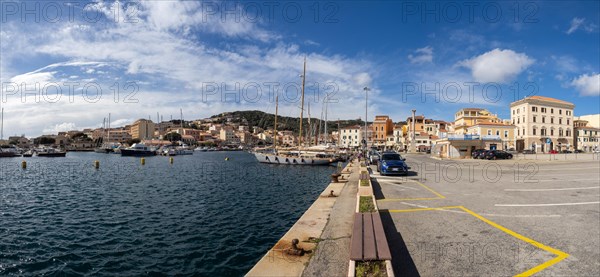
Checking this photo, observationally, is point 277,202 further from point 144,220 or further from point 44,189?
point 44,189

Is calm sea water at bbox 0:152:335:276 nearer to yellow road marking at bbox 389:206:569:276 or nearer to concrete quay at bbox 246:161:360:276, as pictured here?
concrete quay at bbox 246:161:360:276

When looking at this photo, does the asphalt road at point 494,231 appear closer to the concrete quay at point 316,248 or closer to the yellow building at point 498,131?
the concrete quay at point 316,248

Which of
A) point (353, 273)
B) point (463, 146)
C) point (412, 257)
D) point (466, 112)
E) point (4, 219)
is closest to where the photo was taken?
point (353, 273)

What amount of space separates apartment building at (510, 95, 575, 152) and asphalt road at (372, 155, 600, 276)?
6761 centimetres

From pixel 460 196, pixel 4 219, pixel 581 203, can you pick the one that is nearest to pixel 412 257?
pixel 460 196

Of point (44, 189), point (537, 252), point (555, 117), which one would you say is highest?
point (555, 117)

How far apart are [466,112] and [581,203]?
83.5 meters

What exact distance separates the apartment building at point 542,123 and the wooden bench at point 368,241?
8025cm

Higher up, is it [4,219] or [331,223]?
[331,223]

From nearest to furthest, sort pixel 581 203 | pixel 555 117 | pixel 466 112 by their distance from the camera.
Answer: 1. pixel 581 203
2. pixel 555 117
3. pixel 466 112

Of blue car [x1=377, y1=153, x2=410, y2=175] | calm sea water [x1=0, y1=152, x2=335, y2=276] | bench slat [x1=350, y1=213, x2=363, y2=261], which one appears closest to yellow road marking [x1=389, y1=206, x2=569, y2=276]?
bench slat [x1=350, y1=213, x2=363, y2=261]

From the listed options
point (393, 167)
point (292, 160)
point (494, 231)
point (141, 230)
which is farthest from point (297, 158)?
point (494, 231)

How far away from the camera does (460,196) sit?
556 inches

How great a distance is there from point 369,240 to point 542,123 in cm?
8652
